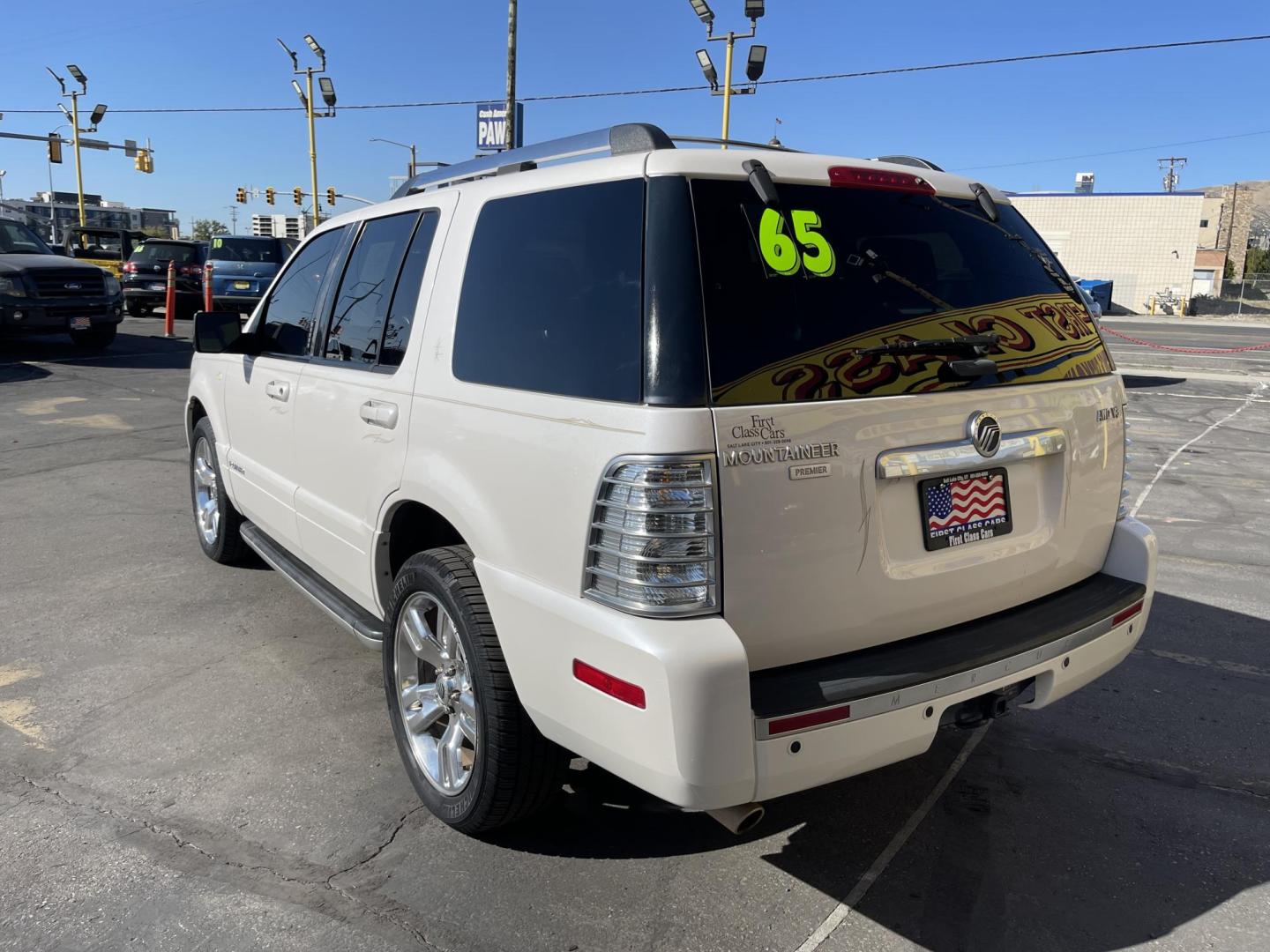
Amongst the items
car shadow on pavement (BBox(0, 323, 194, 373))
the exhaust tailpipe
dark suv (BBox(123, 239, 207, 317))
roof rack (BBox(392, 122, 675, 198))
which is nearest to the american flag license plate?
the exhaust tailpipe

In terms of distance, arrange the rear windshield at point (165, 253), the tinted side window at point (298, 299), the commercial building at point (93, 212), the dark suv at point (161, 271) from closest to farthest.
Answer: the tinted side window at point (298, 299) → the dark suv at point (161, 271) → the rear windshield at point (165, 253) → the commercial building at point (93, 212)

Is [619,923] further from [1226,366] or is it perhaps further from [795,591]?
[1226,366]

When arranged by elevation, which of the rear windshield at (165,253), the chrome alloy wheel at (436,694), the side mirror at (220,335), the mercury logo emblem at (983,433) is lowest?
the chrome alloy wheel at (436,694)

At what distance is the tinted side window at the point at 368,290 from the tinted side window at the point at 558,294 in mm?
592

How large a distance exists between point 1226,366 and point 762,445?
21.1 m

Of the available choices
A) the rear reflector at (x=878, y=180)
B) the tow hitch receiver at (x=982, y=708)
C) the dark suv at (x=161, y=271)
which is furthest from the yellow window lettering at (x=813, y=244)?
the dark suv at (x=161, y=271)

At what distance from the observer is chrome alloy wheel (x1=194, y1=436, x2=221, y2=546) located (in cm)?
547

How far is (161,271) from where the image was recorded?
21906 mm

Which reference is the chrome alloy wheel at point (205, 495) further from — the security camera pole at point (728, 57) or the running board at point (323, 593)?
the security camera pole at point (728, 57)

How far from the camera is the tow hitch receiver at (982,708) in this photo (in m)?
2.60

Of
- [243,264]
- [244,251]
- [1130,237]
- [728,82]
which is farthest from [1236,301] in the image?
[243,264]

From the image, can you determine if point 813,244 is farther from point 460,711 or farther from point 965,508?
point 460,711

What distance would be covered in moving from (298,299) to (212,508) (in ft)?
6.10

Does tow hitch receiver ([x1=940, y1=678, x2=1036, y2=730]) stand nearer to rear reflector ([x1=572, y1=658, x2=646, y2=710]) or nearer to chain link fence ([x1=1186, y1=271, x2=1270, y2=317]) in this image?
rear reflector ([x1=572, y1=658, x2=646, y2=710])
